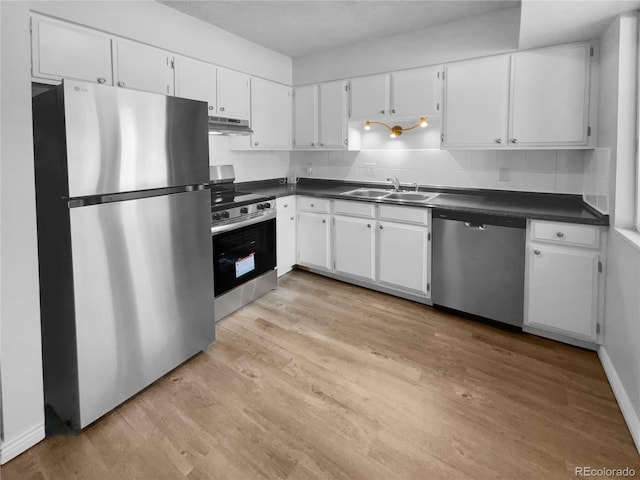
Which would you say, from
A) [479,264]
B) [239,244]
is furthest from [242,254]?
[479,264]

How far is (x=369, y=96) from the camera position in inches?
146

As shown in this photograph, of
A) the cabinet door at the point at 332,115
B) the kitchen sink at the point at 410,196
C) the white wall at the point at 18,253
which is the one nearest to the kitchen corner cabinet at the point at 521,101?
the kitchen sink at the point at 410,196

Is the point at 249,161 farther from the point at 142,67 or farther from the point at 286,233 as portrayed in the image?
the point at 142,67

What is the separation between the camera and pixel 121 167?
1858 mm

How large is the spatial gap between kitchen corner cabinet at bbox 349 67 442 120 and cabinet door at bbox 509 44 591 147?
2.12 ft

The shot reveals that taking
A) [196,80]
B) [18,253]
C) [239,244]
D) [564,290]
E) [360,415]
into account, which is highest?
[196,80]

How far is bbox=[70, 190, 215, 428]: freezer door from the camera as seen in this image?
69.9 inches

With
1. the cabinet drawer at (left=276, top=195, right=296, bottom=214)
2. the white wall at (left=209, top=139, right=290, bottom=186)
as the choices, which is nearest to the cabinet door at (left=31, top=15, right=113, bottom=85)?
the white wall at (left=209, top=139, right=290, bottom=186)

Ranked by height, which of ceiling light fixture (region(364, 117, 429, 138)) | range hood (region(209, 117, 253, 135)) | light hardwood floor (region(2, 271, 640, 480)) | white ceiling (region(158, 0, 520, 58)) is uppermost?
white ceiling (region(158, 0, 520, 58))

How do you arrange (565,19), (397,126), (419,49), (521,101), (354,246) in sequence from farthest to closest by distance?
(397,126), (354,246), (419,49), (521,101), (565,19)

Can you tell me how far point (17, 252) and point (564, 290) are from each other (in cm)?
310

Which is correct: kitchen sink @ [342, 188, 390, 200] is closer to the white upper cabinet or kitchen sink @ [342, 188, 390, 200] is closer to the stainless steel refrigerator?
the white upper cabinet

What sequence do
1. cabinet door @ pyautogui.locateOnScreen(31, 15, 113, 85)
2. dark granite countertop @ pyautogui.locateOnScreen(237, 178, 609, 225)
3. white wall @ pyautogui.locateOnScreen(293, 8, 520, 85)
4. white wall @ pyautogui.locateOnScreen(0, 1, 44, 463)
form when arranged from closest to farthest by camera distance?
1. white wall @ pyautogui.locateOnScreen(0, 1, 44, 463)
2. cabinet door @ pyautogui.locateOnScreen(31, 15, 113, 85)
3. dark granite countertop @ pyautogui.locateOnScreen(237, 178, 609, 225)
4. white wall @ pyautogui.locateOnScreen(293, 8, 520, 85)

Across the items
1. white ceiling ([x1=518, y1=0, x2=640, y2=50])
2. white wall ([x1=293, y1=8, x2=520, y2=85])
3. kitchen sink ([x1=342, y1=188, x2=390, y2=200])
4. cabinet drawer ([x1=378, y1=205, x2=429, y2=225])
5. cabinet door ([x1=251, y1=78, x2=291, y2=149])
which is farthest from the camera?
cabinet door ([x1=251, y1=78, x2=291, y2=149])
